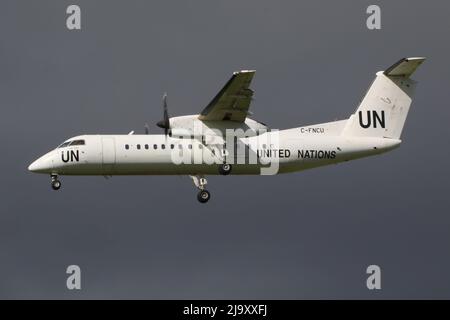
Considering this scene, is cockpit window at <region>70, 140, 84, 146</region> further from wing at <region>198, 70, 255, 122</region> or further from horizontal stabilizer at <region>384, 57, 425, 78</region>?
horizontal stabilizer at <region>384, 57, 425, 78</region>

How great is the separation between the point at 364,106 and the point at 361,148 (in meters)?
1.63

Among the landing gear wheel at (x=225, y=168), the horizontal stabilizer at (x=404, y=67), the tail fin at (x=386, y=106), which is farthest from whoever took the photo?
the tail fin at (x=386, y=106)

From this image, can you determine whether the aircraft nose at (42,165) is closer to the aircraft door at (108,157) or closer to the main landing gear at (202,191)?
the aircraft door at (108,157)

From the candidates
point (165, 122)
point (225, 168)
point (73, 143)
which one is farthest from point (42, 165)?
point (225, 168)

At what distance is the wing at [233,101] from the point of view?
3572 cm

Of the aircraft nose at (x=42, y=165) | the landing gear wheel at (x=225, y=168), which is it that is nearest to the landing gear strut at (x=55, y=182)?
the aircraft nose at (x=42, y=165)

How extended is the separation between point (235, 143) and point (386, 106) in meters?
5.15

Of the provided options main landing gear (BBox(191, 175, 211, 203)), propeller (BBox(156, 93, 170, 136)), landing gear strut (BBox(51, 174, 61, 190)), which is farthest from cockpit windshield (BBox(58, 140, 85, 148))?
main landing gear (BBox(191, 175, 211, 203))

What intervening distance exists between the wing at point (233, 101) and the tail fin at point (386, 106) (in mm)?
3888

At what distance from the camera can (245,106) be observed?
37312 millimetres
